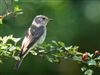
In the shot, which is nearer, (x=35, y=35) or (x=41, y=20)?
(x=35, y=35)

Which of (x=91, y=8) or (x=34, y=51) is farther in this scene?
(x=91, y=8)

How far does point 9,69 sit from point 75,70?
1.16m

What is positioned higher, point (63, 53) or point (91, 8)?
point (63, 53)

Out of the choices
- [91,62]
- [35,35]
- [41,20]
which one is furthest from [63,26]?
[91,62]

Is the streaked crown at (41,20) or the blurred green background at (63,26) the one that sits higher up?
the streaked crown at (41,20)

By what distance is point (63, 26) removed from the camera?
9.61 m

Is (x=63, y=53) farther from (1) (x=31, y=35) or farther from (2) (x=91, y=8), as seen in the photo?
(2) (x=91, y=8)

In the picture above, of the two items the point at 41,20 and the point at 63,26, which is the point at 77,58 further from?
the point at 63,26

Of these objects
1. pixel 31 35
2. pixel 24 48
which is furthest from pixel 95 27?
pixel 24 48

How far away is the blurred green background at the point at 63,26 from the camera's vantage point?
30.5ft

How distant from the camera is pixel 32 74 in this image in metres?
9.30

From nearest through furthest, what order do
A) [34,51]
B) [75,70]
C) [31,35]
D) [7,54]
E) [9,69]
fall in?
[7,54]
[34,51]
[31,35]
[9,69]
[75,70]

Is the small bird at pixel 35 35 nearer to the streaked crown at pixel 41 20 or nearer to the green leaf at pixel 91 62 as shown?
the streaked crown at pixel 41 20

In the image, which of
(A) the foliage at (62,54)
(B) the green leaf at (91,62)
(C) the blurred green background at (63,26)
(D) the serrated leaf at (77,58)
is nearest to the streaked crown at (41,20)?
(A) the foliage at (62,54)
